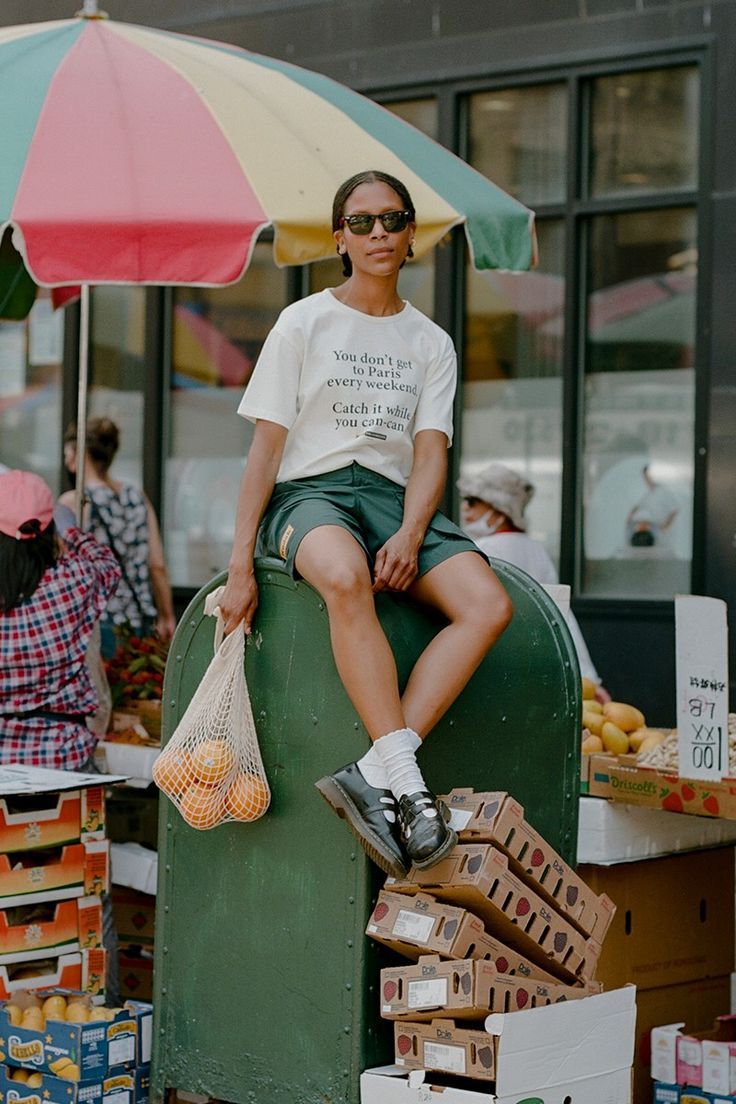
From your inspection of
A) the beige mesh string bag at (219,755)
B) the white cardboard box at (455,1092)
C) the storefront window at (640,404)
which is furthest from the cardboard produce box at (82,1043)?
the storefront window at (640,404)

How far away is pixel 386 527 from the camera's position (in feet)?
16.2

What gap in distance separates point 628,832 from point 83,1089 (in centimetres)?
193

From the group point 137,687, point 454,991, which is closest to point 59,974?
point 137,687

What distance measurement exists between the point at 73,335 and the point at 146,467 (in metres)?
1.21

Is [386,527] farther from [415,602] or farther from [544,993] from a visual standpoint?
[544,993]

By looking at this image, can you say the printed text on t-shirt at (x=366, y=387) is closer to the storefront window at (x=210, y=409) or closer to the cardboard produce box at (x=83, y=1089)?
the cardboard produce box at (x=83, y=1089)

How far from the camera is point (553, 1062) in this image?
14.6 ft

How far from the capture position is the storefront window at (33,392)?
12281 millimetres

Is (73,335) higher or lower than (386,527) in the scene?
higher

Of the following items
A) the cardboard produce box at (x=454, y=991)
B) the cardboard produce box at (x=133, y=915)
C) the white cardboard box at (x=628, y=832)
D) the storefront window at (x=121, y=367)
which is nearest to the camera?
the cardboard produce box at (x=454, y=991)

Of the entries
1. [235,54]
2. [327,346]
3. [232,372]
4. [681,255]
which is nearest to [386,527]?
[327,346]

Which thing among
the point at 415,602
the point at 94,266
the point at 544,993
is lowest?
the point at 544,993

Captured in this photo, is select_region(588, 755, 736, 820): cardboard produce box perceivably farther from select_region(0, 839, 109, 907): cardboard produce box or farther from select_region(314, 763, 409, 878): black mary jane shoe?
select_region(0, 839, 109, 907): cardboard produce box

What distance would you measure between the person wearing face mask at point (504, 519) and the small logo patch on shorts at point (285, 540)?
273 cm
